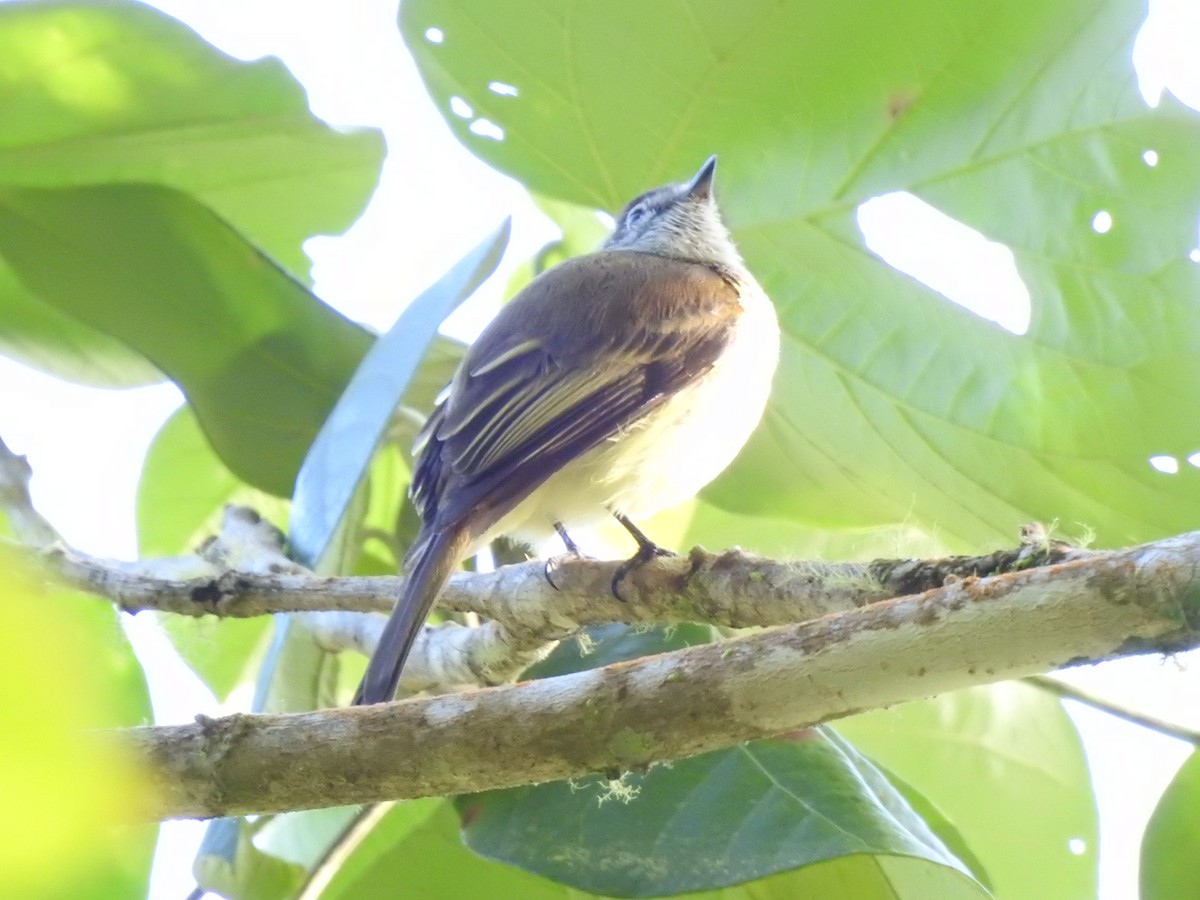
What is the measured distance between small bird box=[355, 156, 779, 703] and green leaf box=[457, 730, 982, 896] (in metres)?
0.44

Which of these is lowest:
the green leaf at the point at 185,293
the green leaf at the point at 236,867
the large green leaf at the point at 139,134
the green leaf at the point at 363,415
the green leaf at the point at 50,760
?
the green leaf at the point at 50,760

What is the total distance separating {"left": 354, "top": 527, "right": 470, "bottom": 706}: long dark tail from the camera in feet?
5.68

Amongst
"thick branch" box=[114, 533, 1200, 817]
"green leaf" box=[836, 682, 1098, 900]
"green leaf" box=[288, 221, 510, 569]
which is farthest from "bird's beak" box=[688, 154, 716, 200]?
"thick branch" box=[114, 533, 1200, 817]

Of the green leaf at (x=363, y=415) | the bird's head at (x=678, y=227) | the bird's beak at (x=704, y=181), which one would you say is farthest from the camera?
the bird's head at (x=678, y=227)

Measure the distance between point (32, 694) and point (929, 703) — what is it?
8.00 feet

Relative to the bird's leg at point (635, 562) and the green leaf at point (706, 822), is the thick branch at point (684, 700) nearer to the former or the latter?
the green leaf at point (706, 822)

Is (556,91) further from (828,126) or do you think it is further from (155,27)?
(155,27)

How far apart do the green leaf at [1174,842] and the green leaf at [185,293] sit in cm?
163

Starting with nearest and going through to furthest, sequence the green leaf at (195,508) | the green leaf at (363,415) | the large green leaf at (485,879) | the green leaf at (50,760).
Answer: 1. the green leaf at (50,760)
2. the large green leaf at (485,879)
3. the green leaf at (363,415)
4. the green leaf at (195,508)

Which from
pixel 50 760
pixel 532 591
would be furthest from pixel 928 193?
pixel 50 760

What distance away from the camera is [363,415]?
208 cm

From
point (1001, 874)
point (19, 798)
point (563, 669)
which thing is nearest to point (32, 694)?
point (19, 798)

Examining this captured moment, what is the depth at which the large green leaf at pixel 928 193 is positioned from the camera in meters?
2.26

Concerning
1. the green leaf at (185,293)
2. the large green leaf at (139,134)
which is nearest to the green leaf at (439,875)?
the green leaf at (185,293)
